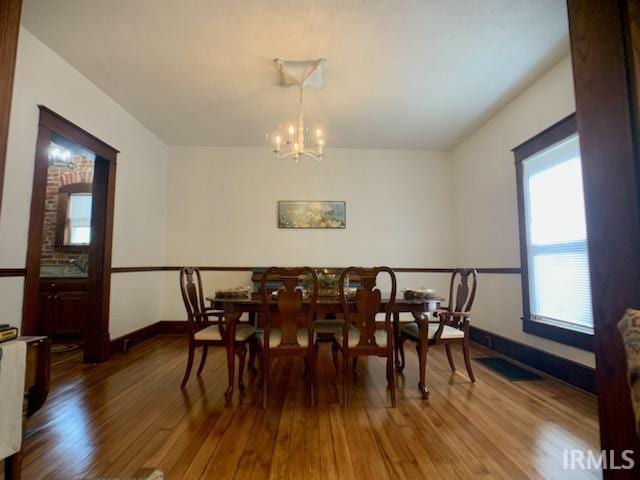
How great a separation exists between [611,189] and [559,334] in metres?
2.10

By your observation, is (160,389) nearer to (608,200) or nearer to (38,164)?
(38,164)

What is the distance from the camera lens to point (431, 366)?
2.97 m

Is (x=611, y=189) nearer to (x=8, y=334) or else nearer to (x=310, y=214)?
(x=8, y=334)

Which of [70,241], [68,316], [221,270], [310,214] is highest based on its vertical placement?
[310,214]

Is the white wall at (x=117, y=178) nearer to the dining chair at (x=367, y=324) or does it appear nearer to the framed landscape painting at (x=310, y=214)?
the framed landscape painting at (x=310, y=214)

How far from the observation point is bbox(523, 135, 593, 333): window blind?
245 centimetres

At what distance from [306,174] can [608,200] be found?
3.83 metres

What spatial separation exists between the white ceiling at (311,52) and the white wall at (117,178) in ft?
0.54

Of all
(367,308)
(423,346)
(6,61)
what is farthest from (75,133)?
(423,346)

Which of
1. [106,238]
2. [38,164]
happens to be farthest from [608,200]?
[106,238]

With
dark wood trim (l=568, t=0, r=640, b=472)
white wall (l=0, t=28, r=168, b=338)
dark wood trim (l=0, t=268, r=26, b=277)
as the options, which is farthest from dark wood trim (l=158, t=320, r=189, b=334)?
dark wood trim (l=568, t=0, r=640, b=472)

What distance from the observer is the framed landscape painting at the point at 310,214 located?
4527mm

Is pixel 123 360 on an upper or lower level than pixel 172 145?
lower

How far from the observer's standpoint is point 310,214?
454 centimetres
